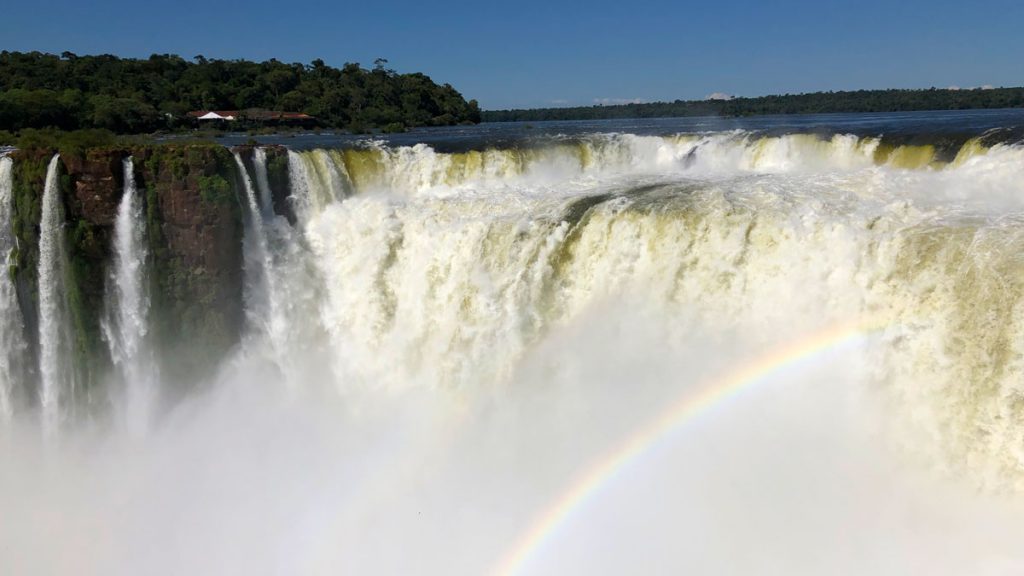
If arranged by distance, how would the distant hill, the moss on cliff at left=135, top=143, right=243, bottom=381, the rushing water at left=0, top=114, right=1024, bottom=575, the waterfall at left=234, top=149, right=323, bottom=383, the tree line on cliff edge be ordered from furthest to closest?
the distant hill < the tree line on cliff edge < the waterfall at left=234, top=149, right=323, bottom=383 < the moss on cliff at left=135, top=143, right=243, bottom=381 < the rushing water at left=0, top=114, right=1024, bottom=575

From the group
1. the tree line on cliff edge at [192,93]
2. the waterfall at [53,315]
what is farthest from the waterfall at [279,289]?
the tree line on cliff edge at [192,93]

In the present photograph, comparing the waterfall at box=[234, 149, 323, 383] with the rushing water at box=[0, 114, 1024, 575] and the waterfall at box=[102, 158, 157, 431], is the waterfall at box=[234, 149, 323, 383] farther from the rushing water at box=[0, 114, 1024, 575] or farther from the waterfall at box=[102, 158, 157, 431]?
the waterfall at box=[102, 158, 157, 431]

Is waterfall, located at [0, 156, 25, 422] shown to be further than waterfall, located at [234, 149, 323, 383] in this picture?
No

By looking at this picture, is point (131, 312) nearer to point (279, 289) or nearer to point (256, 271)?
point (256, 271)

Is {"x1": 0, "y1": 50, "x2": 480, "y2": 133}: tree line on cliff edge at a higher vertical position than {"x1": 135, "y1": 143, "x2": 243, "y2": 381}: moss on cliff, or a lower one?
higher

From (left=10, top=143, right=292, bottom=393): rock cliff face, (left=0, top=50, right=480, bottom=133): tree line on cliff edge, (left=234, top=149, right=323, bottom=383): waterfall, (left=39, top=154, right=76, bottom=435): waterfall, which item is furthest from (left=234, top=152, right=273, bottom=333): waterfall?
(left=0, top=50, right=480, bottom=133): tree line on cliff edge

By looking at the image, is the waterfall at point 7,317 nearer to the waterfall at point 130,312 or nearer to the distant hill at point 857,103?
the waterfall at point 130,312

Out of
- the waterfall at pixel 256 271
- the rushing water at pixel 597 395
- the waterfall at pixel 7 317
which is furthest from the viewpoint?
the waterfall at pixel 256 271
